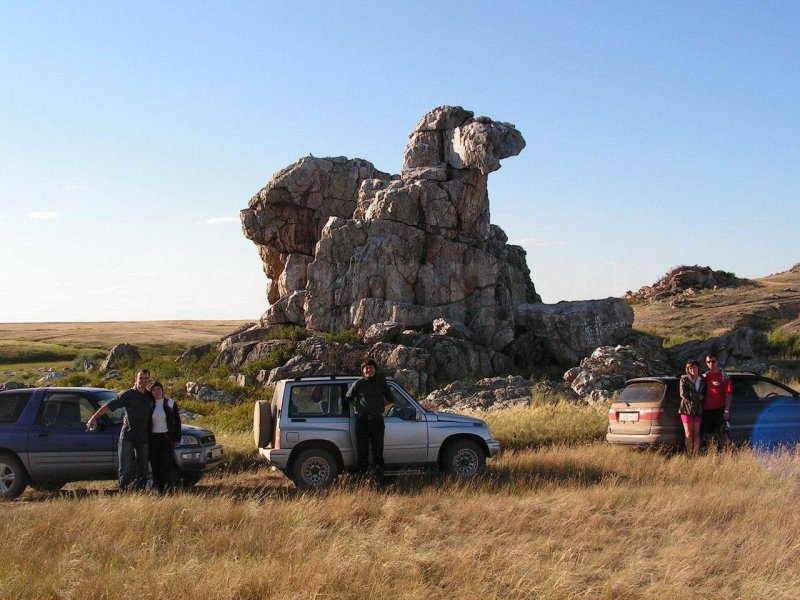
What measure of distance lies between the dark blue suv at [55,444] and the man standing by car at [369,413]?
109 inches

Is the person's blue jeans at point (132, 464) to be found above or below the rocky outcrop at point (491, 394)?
above

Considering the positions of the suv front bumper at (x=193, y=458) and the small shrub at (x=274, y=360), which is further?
the small shrub at (x=274, y=360)

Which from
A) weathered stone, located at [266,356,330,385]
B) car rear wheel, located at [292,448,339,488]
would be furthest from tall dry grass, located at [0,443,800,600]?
weathered stone, located at [266,356,330,385]

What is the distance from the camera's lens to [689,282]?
65.5 m

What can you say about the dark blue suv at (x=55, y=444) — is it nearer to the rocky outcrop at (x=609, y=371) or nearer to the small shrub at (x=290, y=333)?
the rocky outcrop at (x=609, y=371)

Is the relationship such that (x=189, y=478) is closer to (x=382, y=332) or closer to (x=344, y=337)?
(x=382, y=332)

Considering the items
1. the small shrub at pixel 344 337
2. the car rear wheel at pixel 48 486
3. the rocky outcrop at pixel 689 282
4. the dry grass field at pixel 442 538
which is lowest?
the car rear wheel at pixel 48 486

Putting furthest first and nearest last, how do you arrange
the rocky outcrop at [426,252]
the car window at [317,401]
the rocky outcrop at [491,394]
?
the rocky outcrop at [426,252] → the rocky outcrop at [491,394] → the car window at [317,401]

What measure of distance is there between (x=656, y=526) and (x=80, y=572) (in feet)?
21.2

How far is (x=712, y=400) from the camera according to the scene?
13.7 m

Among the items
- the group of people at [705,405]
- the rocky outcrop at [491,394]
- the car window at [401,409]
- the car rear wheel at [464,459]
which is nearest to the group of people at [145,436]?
the car window at [401,409]

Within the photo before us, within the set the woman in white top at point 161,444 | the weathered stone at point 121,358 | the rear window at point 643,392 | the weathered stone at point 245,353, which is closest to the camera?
the woman in white top at point 161,444

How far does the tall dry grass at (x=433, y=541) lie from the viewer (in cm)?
715

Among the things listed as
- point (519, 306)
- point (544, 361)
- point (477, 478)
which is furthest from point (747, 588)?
point (519, 306)
